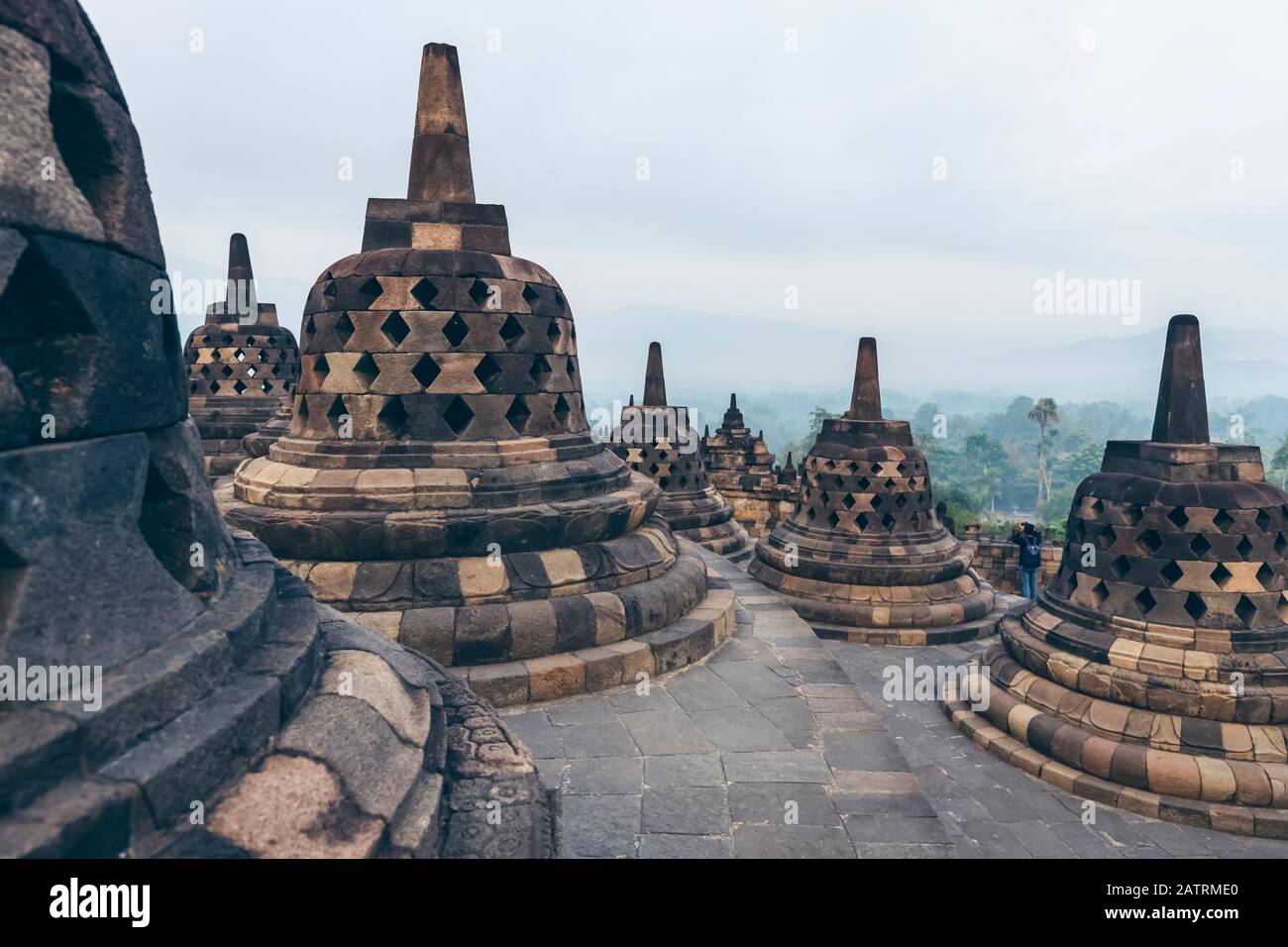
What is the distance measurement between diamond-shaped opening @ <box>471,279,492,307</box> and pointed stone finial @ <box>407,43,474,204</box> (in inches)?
31.4

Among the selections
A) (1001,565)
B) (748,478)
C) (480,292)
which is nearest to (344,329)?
(480,292)

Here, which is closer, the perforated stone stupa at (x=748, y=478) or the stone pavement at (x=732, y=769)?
the stone pavement at (x=732, y=769)

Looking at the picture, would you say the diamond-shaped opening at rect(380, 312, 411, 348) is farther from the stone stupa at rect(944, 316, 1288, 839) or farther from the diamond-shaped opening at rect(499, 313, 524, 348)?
the stone stupa at rect(944, 316, 1288, 839)

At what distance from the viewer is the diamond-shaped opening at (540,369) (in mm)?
5743

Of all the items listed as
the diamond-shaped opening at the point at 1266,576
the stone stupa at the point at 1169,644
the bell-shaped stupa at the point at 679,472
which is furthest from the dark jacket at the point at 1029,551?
the diamond-shaped opening at the point at 1266,576

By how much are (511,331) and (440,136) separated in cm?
165

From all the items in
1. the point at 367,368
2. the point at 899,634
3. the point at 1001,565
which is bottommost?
the point at 899,634

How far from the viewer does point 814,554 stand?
11.9 meters

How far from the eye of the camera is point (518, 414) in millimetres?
5664

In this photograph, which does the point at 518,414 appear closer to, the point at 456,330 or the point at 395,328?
the point at 456,330

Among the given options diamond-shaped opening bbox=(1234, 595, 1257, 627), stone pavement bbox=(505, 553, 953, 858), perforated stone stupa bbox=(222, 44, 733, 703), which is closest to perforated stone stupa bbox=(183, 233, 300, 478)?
perforated stone stupa bbox=(222, 44, 733, 703)

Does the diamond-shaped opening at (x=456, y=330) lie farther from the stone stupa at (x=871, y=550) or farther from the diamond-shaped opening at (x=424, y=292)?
the stone stupa at (x=871, y=550)

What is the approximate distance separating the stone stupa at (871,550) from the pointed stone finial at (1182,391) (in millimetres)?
4306

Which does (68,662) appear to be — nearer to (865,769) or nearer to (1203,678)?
(865,769)
